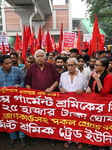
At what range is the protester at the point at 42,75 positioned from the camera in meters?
2.62

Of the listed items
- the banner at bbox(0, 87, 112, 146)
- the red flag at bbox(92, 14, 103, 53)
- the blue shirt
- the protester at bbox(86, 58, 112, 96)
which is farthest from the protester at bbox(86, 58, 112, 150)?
the red flag at bbox(92, 14, 103, 53)

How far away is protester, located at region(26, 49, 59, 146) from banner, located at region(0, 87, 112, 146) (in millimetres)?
126

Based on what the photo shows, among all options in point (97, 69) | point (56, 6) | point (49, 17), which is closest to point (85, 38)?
point (97, 69)

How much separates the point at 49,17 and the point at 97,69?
26262 mm

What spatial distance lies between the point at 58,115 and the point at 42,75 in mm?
794

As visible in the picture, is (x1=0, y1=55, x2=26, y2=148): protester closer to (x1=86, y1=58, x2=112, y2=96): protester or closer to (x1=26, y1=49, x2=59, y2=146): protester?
(x1=26, y1=49, x2=59, y2=146): protester

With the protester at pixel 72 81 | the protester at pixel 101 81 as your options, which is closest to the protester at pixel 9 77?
the protester at pixel 72 81

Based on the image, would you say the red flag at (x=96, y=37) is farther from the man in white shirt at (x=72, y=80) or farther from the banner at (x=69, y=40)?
the man in white shirt at (x=72, y=80)

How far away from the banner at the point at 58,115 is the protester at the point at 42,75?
126 mm

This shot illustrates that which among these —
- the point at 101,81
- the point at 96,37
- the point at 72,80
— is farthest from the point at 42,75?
the point at 96,37

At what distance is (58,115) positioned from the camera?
262 cm

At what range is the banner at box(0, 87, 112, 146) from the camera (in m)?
2.47

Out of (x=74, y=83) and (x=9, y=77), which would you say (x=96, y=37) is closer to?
(x=74, y=83)

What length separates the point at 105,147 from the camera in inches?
101
